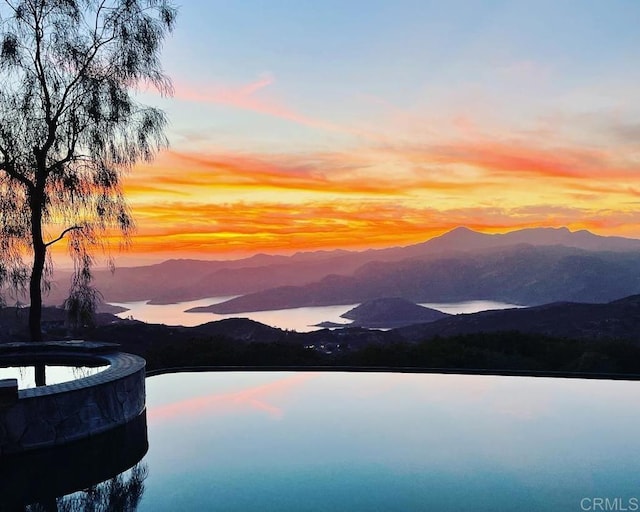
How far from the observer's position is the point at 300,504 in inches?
216

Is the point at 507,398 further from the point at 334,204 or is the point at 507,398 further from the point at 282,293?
the point at 282,293

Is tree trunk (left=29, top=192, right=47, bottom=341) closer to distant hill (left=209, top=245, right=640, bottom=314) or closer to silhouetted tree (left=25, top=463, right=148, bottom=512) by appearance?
silhouetted tree (left=25, top=463, right=148, bottom=512)

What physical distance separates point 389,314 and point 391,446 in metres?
92.8

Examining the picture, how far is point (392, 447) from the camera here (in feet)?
23.9

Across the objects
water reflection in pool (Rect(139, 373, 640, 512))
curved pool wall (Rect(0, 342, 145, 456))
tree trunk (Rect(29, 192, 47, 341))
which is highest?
tree trunk (Rect(29, 192, 47, 341))

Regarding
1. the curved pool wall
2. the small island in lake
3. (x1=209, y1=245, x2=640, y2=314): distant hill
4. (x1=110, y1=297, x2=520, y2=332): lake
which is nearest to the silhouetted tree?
the curved pool wall

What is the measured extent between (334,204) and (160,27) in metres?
11.0

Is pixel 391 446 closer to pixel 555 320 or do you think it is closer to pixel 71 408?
pixel 71 408

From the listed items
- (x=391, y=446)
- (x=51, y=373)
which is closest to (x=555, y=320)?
(x=391, y=446)

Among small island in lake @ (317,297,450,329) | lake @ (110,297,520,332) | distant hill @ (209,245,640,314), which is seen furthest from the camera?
distant hill @ (209,245,640,314)

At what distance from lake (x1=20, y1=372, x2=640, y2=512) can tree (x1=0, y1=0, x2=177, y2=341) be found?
4.02 m

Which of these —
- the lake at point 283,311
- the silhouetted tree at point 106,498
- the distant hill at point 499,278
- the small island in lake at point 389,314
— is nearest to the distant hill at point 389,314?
the small island in lake at point 389,314

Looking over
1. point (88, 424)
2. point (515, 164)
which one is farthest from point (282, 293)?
point (88, 424)

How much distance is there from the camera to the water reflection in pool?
5.69m
